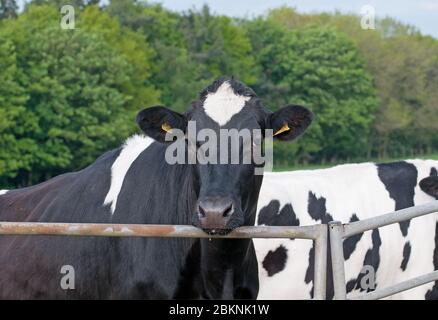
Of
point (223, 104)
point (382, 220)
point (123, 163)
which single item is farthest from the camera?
point (123, 163)

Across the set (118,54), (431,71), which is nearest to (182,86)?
(118,54)

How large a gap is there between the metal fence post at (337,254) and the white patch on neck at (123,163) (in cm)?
209

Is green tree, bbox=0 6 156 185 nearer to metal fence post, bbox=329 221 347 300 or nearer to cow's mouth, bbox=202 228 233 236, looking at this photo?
cow's mouth, bbox=202 228 233 236

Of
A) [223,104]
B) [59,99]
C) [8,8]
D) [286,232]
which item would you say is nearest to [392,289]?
[286,232]

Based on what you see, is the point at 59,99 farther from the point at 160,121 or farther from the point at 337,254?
the point at 337,254

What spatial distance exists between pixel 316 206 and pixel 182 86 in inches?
2795

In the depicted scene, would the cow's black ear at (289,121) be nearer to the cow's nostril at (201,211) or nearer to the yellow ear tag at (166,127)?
the yellow ear tag at (166,127)

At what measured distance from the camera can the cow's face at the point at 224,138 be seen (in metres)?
5.59

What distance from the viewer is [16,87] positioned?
6134 cm

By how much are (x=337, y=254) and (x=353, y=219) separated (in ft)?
12.6

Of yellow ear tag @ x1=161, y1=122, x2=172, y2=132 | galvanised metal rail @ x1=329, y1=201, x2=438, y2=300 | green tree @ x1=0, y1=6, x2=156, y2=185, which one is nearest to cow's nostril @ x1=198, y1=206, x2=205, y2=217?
galvanised metal rail @ x1=329, y1=201, x2=438, y2=300

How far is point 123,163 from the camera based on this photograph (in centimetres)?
711

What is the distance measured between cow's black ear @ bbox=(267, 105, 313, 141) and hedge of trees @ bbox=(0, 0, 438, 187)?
2134 inches

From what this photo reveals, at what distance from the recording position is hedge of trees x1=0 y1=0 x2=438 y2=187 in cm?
6394
